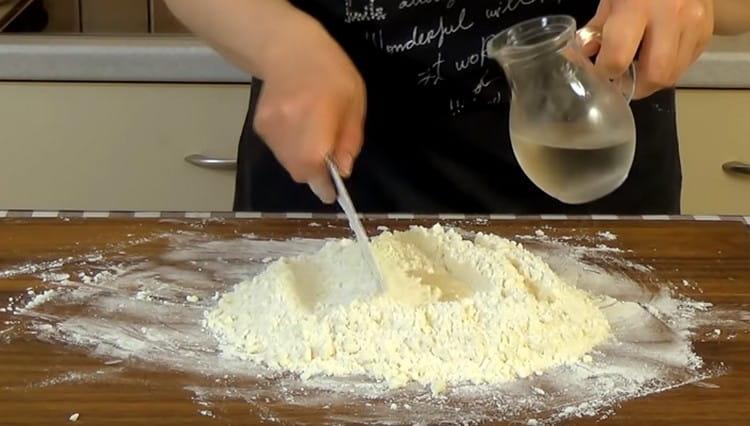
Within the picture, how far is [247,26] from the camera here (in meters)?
0.87

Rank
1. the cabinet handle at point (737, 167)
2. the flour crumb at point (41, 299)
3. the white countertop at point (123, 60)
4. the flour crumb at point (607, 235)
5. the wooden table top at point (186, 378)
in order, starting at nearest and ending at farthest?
the wooden table top at point (186, 378), the flour crumb at point (41, 299), the flour crumb at point (607, 235), the white countertop at point (123, 60), the cabinet handle at point (737, 167)

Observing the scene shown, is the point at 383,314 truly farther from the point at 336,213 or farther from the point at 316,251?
the point at 336,213

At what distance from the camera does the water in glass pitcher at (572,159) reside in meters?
0.76

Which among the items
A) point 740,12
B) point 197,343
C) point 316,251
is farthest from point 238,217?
point 740,12

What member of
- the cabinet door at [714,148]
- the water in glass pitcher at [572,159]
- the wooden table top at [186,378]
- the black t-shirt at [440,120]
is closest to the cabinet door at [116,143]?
the black t-shirt at [440,120]

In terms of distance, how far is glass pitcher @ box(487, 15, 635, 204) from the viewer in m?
0.75

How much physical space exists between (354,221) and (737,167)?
0.77m

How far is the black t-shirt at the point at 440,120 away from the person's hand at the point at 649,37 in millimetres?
199

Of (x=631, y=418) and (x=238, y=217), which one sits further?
(x=238, y=217)

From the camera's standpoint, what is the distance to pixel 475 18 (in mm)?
986

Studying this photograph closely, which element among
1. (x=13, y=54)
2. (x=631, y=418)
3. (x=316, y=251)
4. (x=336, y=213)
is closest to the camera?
(x=631, y=418)

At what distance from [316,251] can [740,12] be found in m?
0.40

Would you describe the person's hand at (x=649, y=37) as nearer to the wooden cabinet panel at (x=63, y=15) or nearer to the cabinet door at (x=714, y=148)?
the cabinet door at (x=714, y=148)

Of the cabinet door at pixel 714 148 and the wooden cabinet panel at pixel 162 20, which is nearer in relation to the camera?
the cabinet door at pixel 714 148
